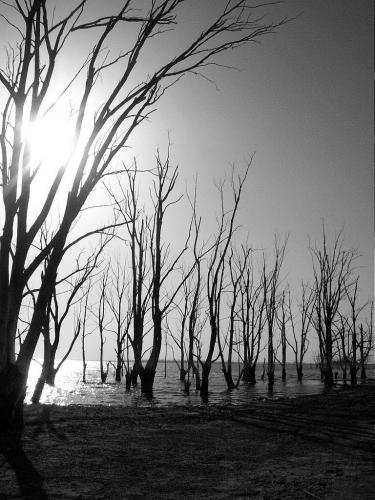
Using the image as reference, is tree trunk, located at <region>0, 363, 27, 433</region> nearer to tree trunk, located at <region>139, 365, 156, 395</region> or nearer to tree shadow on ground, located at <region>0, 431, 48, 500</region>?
tree shadow on ground, located at <region>0, 431, 48, 500</region>

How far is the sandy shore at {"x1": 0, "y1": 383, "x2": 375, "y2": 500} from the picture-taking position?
10.6 feet

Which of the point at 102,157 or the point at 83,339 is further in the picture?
the point at 83,339

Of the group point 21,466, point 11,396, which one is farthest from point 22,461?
point 11,396

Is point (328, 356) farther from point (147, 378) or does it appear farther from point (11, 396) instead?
point (11, 396)

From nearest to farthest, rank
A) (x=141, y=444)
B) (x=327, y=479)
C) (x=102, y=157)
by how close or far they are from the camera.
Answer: (x=327, y=479) < (x=141, y=444) < (x=102, y=157)

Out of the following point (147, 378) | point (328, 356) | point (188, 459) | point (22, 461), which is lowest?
point (147, 378)

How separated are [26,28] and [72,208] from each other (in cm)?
224

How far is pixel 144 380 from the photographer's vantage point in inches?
611

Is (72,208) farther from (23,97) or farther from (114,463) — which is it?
(114,463)

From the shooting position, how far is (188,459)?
422 cm

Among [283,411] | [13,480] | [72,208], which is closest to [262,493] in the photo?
[13,480]

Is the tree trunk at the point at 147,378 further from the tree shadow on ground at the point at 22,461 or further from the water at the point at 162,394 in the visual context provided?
the tree shadow on ground at the point at 22,461

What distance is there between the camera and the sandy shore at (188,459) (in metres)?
3.23

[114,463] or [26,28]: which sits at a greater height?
[26,28]
